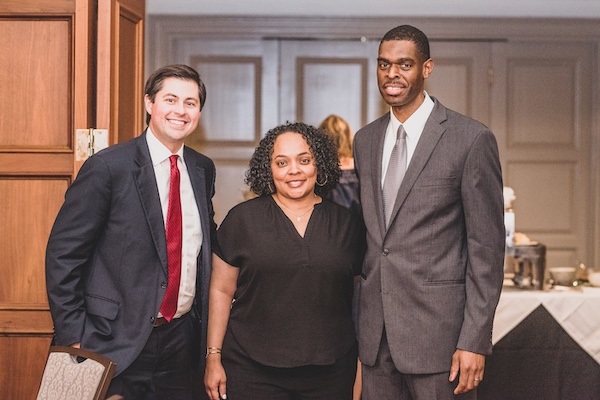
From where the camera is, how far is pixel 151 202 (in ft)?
7.50

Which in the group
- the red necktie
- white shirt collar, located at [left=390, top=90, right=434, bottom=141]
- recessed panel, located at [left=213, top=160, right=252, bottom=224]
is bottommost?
the red necktie

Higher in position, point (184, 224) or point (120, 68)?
point (120, 68)

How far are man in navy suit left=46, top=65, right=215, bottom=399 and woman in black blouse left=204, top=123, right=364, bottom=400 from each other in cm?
11

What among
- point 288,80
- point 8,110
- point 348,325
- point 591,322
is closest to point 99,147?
point 8,110

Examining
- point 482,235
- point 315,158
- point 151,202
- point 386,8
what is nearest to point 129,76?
point 151,202

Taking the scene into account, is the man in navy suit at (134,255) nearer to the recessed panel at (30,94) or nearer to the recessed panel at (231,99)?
the recessed panel at (30,94)

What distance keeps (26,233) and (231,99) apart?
3.45 meters

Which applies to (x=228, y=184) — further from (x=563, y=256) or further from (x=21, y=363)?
(x=21, y=363)

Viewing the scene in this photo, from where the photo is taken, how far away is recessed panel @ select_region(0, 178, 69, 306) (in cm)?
268

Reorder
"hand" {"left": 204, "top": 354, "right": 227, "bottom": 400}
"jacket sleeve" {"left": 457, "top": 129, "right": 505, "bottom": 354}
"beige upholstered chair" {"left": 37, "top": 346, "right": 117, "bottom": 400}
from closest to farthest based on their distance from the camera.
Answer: "beige upholstered chair" {"left": 37, "top": 346, "right": 117, "bottom": 400}
"jacket sleeve" {"left": 457, "top": 129, "right": 505, "bottom": 354}
"hand" {"left": 204, "top": 354, "right": 227, "bottom": 400}

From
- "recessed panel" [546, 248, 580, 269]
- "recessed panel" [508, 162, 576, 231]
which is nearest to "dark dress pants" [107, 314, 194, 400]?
"recessed panel" [508, 162, 576, 231]

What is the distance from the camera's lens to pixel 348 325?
7.86 ft

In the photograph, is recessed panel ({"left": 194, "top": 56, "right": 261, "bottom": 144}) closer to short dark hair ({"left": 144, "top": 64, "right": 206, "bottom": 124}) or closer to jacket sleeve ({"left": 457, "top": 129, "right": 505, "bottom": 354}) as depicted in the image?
short dark hair ({"left": 144, "top": 64, "right": 206, "bottom": 124})

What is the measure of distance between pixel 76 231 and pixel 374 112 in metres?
4.11
